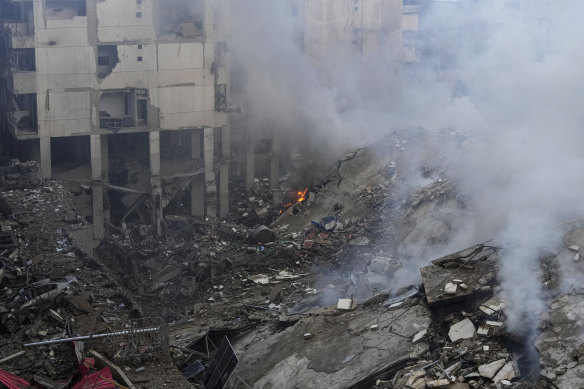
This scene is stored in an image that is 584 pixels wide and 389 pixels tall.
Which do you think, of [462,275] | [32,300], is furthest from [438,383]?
[32,300]

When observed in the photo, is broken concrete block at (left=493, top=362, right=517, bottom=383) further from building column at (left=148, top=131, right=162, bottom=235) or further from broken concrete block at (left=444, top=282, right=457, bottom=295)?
building column at (left=148, top=131, right=162, bottom=235)

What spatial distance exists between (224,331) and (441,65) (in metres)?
16.9

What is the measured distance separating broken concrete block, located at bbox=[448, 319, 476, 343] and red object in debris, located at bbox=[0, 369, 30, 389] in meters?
5.78

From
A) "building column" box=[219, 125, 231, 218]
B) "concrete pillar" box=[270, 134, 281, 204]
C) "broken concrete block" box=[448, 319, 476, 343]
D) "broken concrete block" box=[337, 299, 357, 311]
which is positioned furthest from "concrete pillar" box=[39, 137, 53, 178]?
"broken concrete block" box=[448, 319, 476, 343]

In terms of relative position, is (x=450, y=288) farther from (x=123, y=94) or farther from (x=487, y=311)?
(x=123, y=94)

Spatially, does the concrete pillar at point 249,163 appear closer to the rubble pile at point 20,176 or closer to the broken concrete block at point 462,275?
the rubble pile at point 20,176

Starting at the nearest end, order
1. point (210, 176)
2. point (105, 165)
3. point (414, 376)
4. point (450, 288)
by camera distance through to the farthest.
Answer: point (414, 376), point (450, 288), point (105, 165), point (210, 176)

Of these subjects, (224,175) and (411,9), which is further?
(411,9)

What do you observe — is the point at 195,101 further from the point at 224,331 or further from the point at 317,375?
the point at 317,375

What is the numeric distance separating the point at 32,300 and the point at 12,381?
7.91 ft

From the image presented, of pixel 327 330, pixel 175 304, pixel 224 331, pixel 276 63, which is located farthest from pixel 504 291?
pixel 276 63

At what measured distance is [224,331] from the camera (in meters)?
14.8

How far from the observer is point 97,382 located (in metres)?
10.7

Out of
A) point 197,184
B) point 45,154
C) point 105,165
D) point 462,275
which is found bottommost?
point 197,184
